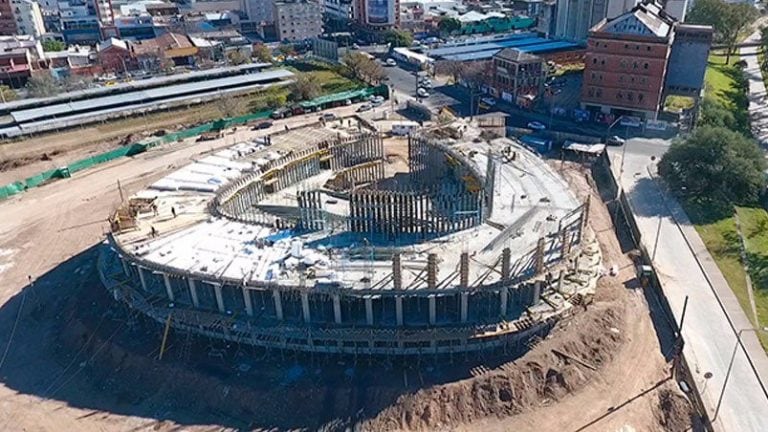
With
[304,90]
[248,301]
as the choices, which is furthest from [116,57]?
[248,301]

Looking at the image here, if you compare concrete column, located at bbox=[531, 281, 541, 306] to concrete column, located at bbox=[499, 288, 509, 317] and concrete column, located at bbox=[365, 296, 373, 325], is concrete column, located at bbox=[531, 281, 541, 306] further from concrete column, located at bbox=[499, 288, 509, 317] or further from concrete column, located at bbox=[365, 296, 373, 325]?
concrete column, located at bbox=[365, 296, 373, 325]

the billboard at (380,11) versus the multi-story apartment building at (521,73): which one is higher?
the billboard at (380,11)

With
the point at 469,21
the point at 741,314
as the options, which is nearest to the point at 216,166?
the point at 741,314

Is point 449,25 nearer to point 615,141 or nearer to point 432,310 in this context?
point 615,141

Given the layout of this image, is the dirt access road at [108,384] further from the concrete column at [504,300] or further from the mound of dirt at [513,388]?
the concrete column at [504,300]

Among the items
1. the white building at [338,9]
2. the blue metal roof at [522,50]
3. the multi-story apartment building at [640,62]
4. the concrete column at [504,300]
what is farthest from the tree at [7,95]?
the concrete column at [504,300]

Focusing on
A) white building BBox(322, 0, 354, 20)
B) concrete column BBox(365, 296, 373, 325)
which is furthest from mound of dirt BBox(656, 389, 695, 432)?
white building BBox(322, 0, 354, 20)
